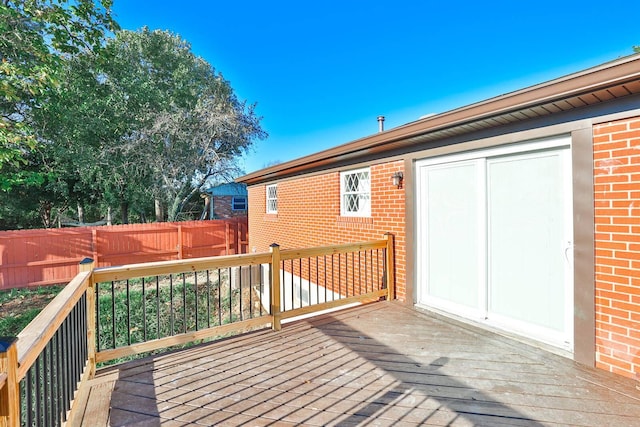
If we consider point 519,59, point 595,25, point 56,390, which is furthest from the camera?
point 519,59

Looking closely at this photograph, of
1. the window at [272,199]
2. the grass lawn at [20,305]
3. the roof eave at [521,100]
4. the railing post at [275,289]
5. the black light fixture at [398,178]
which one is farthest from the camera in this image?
the window at [272,199]

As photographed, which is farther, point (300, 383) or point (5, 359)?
point (300, 383)

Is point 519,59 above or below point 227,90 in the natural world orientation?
below

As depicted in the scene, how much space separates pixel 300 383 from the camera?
101 inches

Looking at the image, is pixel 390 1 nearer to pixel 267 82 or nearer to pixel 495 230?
pixel 495 230

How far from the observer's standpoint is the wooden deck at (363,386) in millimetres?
2115

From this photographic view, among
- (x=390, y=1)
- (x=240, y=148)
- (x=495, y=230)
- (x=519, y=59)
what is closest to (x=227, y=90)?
(x=240, y=148)

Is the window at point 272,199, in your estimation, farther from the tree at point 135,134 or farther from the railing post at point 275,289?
the railing post at point 275,289

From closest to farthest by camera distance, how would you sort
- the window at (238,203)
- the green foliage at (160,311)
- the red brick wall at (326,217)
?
1. the red brick wall at (326,217)
2. the green foliage at (160,311)
3. the window at (238,203)

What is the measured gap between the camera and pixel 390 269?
4.72 m

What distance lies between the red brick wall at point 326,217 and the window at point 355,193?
12cm

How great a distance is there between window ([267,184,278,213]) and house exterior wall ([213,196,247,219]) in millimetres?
6699

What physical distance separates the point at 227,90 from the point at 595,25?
1527cm

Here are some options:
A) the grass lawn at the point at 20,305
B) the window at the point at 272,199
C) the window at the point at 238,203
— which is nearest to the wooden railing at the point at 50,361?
the window at the point at 272,199
